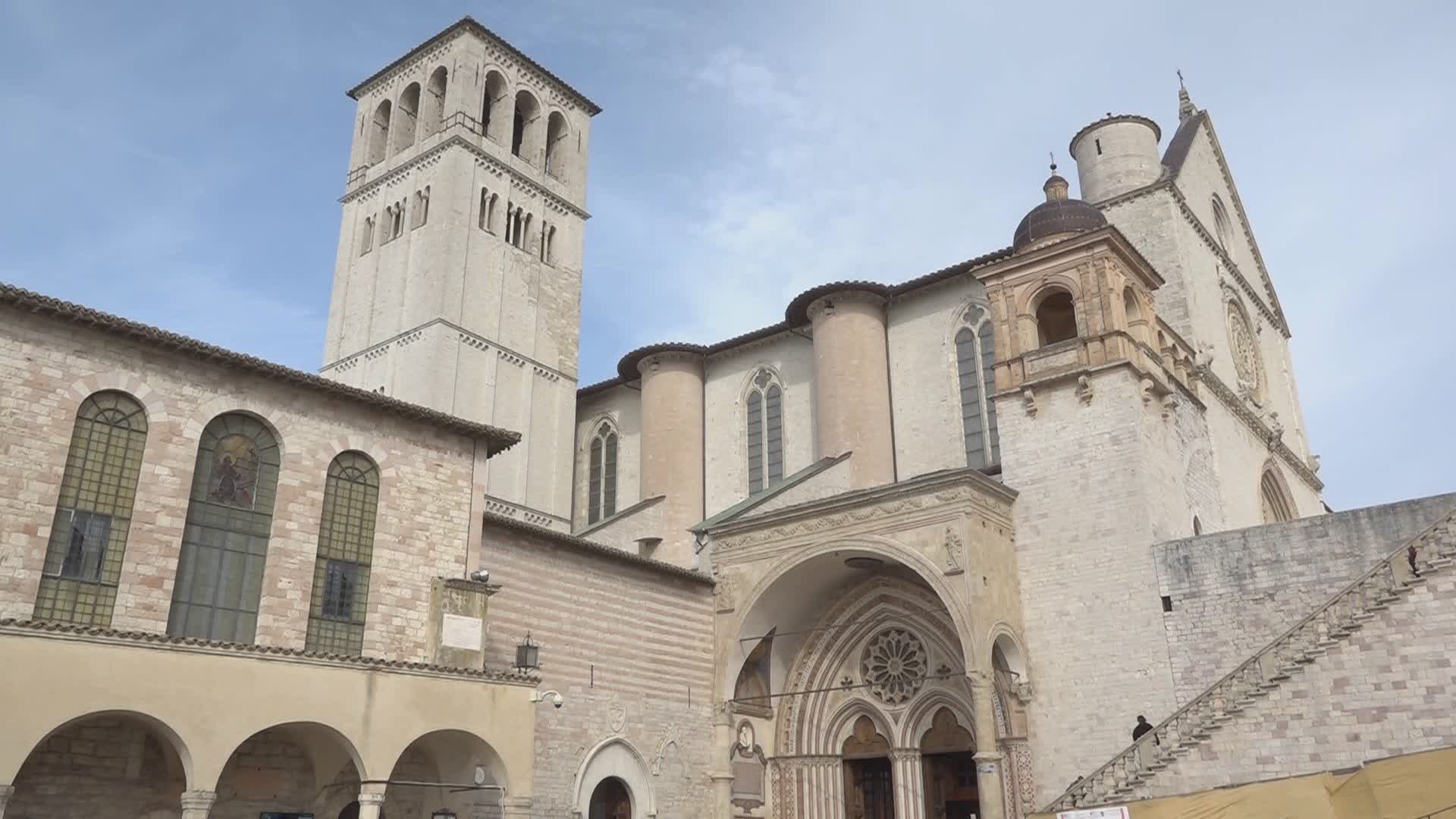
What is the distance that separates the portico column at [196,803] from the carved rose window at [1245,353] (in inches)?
819

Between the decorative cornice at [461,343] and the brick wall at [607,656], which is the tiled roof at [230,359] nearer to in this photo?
the brick wall at [607,656]

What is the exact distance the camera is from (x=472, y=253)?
29453 mm

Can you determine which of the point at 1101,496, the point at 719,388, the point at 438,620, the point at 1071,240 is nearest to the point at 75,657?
the point at 438,620

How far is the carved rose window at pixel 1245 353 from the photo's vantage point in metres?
24.0

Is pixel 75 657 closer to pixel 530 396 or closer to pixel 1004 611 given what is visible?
pixel 1004 611

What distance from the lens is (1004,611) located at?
17234 millimetres

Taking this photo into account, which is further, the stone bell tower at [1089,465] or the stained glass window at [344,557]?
the stone bell tower at [1089,465]

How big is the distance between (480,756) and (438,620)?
5.73 ft

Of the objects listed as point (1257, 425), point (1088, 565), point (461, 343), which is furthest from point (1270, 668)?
point (461, 343)

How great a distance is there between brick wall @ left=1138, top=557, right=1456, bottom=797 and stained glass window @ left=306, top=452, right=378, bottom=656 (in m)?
10.2

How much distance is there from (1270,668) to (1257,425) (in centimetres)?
1062

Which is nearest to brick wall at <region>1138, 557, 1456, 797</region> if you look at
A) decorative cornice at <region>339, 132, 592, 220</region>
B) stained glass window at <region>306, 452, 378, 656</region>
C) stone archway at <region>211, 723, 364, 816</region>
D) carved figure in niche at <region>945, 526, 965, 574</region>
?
carved figure in niche at <region>945, 526, 965, 574</region>

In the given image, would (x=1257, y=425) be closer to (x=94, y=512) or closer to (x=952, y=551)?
(x=952, y=551)

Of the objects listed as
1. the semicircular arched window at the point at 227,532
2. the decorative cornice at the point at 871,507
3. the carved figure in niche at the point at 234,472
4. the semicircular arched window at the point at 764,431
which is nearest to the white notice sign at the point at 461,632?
the semicircular arched window at the point at 227,532
